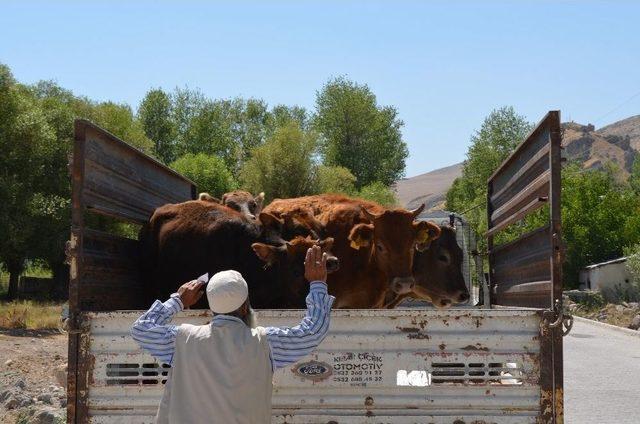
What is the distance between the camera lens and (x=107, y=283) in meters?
7.41

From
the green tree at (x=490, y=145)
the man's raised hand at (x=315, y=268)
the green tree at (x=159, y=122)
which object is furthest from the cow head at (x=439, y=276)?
the green tree at (x=490, y=145)

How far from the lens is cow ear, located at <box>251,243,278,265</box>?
7879 mm

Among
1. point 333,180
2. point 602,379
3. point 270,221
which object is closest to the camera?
point 270,221

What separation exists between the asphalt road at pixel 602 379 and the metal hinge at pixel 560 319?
7.23 metres

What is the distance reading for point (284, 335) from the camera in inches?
200

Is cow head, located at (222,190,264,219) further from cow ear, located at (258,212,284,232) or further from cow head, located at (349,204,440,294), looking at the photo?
cow head, located at (349,204,440,294)

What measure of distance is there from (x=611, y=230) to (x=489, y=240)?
48.1 m

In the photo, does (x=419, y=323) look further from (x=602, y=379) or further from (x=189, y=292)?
(x=602, y=379)

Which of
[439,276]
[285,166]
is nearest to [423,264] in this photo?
[439,276]

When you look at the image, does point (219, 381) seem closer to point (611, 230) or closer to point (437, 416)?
point (437, 416)

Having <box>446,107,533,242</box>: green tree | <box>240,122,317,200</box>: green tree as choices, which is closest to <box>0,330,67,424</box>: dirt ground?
<box>240,122,317,200</box>: green tree

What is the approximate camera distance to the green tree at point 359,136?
7019 cm

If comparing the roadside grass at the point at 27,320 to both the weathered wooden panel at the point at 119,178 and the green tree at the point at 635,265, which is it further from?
the green tree at the point at 635,265

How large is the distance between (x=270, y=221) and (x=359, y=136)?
207 ft
